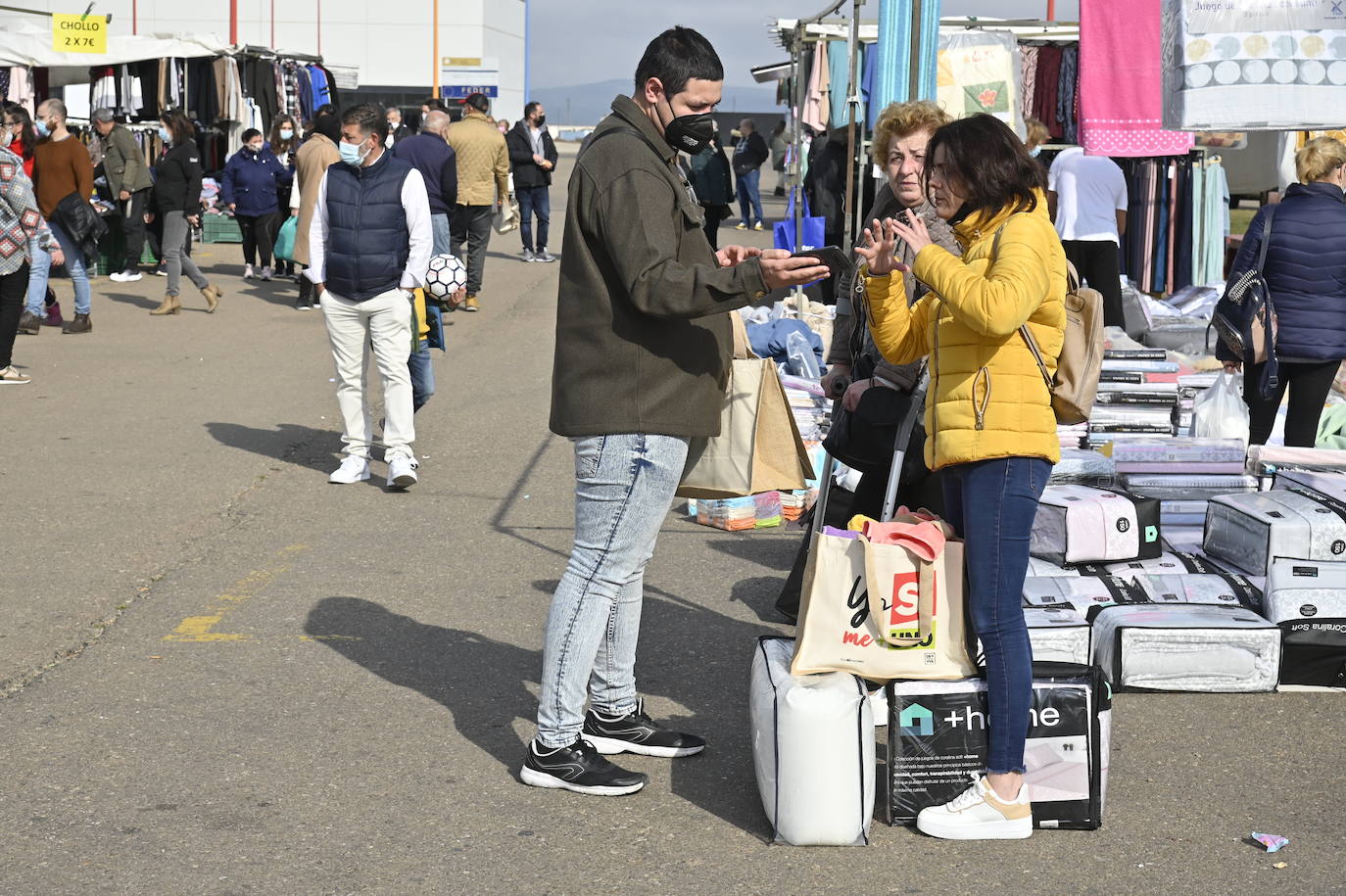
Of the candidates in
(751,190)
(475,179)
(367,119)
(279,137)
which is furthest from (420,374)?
(751,190)

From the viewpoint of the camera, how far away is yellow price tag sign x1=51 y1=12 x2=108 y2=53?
58.5 ft

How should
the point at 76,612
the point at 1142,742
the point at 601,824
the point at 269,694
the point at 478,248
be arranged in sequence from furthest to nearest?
the point at 478,248, the point at 76,612, the point at 269,694, the point at 1142,742, the point at 601,824

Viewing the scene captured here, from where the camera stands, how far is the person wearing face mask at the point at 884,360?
473 cm

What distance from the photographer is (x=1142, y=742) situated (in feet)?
15.0

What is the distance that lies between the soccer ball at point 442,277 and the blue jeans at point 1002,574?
493 centimetres

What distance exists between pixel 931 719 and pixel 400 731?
5.56ft

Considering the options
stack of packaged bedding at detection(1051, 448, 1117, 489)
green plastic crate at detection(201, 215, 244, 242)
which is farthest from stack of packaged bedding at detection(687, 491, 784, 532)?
green plastic crate at detection(201, 215, 244, 242)

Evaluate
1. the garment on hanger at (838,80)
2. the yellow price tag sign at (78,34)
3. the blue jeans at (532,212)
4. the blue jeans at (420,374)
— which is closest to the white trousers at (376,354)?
the blue jeans at (420,374)

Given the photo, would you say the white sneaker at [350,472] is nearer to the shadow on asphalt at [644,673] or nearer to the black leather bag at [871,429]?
the shadow on asphalt at [644,673]

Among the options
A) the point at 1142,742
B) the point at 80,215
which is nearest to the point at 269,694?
the point at 1142,742

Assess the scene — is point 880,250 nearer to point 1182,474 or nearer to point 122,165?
point 1182,474

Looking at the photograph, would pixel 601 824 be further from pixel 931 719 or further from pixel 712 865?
pixel 931 719

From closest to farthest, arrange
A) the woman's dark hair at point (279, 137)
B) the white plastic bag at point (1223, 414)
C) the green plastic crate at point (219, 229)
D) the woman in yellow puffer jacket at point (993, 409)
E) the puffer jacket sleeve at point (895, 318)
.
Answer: the woman in yellow puffer jacket at point (993, 409) < the puffer jacket sleeve at point (895, 318) < the white plastic bag at point (1223, 414) < the woman's dark hair at point (279, 137) < the green plastic crate at point (219, 229)

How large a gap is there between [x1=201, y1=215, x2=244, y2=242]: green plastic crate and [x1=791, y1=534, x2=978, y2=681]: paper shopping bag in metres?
18.5
